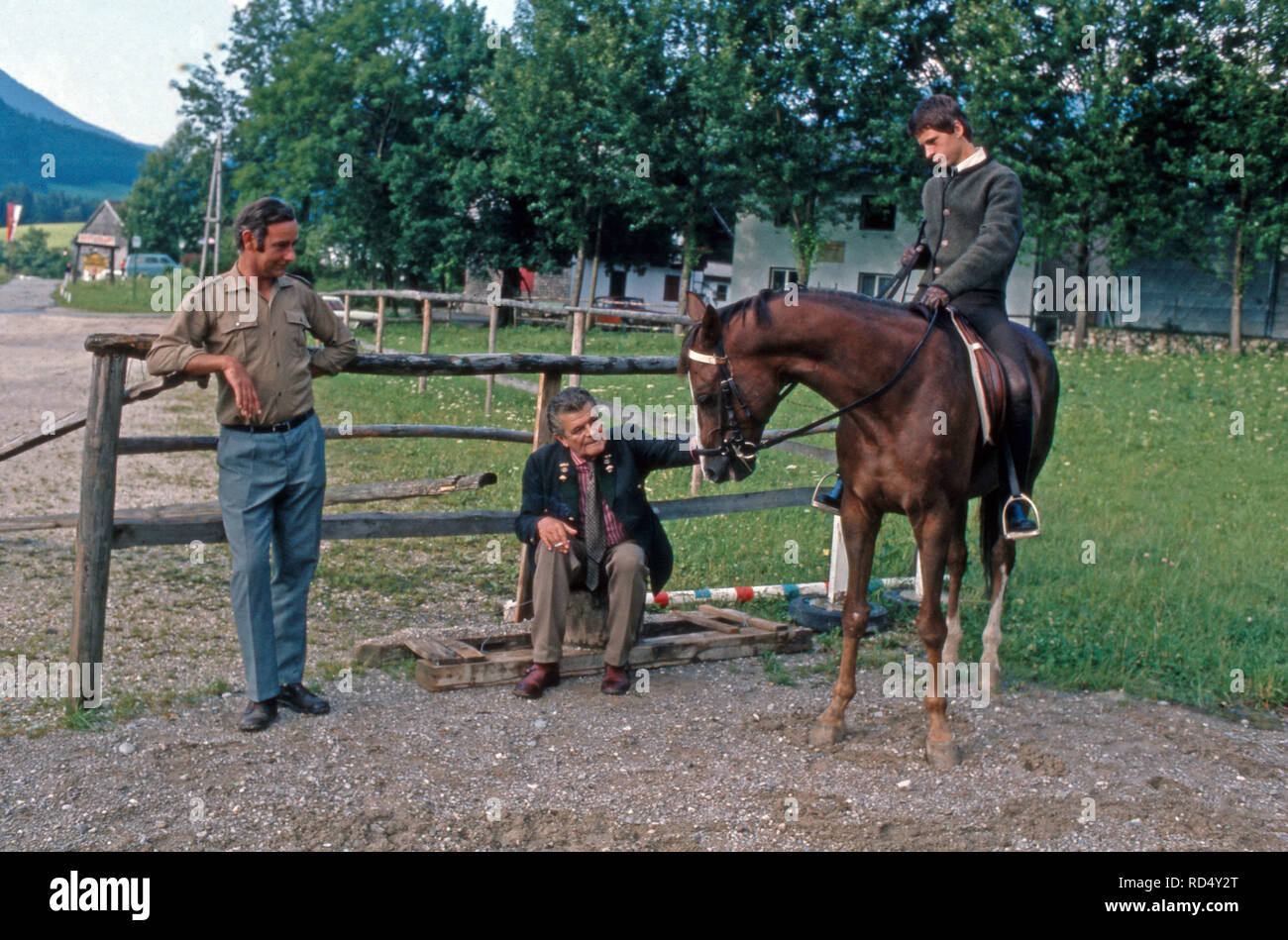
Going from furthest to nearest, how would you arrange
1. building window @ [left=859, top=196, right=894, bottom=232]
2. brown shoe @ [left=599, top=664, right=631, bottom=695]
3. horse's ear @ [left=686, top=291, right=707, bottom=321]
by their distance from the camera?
building window @ [left=859, top=196, right=894, bottom=232], brown shoe @ [left=599, top=664, right=631, bottom=695], horse's ear @ [left=686, top=291, right=707, bottom=321]

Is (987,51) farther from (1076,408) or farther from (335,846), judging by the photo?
(335,846)

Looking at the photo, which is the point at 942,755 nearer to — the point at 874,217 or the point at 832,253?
the point at 874,217

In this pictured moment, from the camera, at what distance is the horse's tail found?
576 cm

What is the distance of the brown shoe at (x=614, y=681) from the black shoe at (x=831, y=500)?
1.26 metres

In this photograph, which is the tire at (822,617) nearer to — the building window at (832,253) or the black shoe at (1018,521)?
the black shoe at (1018,521)

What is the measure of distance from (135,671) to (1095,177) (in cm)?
2618

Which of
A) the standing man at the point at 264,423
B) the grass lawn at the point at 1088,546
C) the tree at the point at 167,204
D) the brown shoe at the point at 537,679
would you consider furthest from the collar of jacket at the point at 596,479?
the tree at the point at 167,204

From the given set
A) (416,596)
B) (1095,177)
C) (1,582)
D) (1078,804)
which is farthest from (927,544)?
(1095,177)

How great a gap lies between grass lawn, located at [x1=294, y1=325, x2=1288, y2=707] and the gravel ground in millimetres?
737

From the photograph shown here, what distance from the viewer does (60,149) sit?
16025cm

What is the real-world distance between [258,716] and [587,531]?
1736mm

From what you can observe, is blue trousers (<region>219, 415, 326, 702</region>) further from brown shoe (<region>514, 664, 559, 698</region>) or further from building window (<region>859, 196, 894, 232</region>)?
building window (<region>859, 196, 894, 232</region>)

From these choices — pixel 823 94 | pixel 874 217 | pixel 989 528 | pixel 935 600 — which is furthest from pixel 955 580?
pixel 874 217

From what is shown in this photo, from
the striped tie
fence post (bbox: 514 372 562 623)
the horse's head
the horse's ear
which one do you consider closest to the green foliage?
fence post (bbox: 514 372 562 623)
